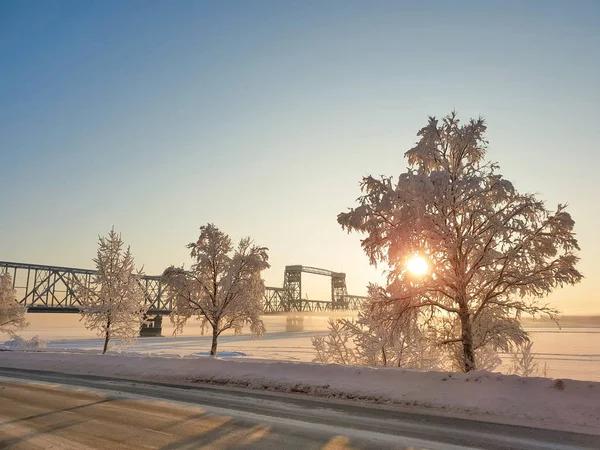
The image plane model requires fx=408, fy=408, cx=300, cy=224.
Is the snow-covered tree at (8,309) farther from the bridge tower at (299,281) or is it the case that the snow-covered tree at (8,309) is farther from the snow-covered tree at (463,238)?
the bridge tower at (299,281)

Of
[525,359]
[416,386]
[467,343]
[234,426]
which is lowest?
[525,359]

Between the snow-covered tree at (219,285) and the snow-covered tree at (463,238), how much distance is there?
584 inches

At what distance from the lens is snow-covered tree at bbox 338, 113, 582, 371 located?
13000 millimetres

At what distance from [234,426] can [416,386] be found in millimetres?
5640

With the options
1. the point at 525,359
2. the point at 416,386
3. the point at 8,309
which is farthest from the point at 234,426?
the point at 8,309

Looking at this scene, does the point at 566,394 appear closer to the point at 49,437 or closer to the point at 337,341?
the point at 49,437

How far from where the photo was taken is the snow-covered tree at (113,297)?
31.8m

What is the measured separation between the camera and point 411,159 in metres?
16.0

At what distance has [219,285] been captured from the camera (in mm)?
28250

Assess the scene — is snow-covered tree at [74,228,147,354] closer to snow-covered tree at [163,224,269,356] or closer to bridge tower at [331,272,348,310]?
snow-covered tree at [163,224,269,356]

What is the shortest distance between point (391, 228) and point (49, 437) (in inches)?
414

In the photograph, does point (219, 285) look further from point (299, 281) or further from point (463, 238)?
point (299, 281)

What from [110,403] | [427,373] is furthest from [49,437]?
[427,373]

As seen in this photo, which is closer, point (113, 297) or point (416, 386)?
point (416, 386)
